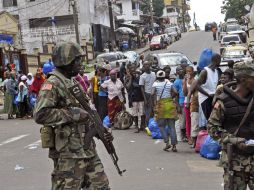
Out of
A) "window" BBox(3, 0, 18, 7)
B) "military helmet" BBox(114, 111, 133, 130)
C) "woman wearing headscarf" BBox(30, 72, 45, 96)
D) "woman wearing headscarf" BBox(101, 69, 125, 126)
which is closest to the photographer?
"woman wearing headscarf" BBox(101, 69, 125, 126)

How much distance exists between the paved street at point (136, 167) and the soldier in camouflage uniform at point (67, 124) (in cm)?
284

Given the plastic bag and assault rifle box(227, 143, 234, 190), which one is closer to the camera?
assault rifle box(227, 143, 234, 190)

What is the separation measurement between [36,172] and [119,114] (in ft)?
18.5


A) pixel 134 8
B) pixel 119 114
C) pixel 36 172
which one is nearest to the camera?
pixel 36 172

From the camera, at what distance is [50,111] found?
4.82m

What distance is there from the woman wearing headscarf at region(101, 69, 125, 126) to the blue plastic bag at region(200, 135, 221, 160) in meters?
5.20

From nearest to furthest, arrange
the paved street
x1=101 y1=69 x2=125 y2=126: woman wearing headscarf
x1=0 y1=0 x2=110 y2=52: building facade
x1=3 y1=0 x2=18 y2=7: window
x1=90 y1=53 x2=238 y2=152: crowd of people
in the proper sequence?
1. the paved street
2. x1=90 y1=53 x2=238 y2=152: crowd of people
3. x1=101 y1=69 x2=125 y2=126: woman wearing headscarf
4. x1=0 y1=0 x2=110 y2=52: building facade
5. x1=3 y1=0 x2=18 y2=7: window

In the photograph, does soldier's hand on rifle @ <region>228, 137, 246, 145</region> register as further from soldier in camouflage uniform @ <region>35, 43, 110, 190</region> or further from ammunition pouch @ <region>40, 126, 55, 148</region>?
ammunition pouch @ <region>40, 126, 55, 148</region>

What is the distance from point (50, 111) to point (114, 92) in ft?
32.6

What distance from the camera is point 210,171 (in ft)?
28.7

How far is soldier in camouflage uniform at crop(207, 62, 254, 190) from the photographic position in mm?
4812

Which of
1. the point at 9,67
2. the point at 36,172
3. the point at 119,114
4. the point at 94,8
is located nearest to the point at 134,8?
the point at 94,8

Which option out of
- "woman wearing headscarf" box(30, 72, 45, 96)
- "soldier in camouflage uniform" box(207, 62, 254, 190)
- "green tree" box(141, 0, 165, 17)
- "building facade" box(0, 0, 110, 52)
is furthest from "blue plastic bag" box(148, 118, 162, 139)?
"green tree" box(141, 0, 165, 17)

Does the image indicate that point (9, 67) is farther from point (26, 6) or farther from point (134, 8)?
point (134, 8)
